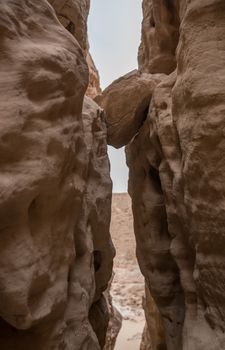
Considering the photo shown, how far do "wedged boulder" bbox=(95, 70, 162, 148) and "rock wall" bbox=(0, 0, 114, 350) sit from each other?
3.72ft

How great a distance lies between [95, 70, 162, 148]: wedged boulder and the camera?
377 cm

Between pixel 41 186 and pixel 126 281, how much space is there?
11.0 meters

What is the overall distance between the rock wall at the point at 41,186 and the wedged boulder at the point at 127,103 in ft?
3.72

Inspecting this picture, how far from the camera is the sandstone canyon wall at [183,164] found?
91.0 inches

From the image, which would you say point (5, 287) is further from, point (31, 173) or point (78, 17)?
point (78, 17)

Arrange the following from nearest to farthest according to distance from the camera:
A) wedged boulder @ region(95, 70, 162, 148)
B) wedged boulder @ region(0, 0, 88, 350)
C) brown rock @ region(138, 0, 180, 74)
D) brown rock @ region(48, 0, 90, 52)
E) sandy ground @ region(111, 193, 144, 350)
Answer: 1. wedged boulder @ region(0, 0, 88, 350)
2. wedged boulder @ region(95, 70, 162, 148)
3. brown rock @ region(48, 0, 90, 52)
4. brown rock @ region(138, 0, 180, 74)
5. sandy ground @ region(111, 193, 144, 350)

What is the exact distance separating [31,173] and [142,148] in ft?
7.50

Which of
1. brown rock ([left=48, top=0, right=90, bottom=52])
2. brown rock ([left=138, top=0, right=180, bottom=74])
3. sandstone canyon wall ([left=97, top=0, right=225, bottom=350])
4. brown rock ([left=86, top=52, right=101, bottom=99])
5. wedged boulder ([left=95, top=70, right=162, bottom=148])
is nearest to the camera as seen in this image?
sandstone canyon wall ([left=97, top=0, right=225, bottom=350])

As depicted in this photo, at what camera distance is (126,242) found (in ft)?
46.0

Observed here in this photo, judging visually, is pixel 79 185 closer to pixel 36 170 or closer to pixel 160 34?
pixel 36 170

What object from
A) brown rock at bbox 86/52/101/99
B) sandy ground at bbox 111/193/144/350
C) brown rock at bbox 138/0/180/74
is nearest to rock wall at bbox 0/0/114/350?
brown rock at bbox 138/0/180/74

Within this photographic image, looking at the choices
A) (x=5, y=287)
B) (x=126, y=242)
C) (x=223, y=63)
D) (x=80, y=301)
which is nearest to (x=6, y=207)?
(x=5, y=287)

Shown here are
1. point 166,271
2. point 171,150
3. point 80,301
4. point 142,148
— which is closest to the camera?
point 80,301

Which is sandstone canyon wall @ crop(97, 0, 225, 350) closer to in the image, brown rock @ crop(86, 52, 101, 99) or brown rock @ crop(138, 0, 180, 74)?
brown rock @ crop(138, 0, 180, 74)
